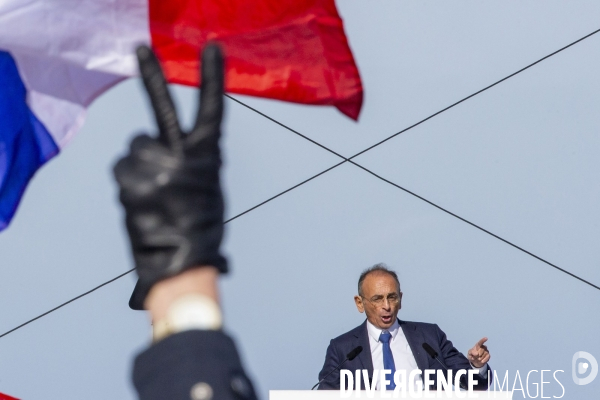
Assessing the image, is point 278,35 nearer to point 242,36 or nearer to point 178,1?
point 242,36

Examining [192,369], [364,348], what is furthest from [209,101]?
[364,348]

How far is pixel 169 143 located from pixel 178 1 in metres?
1.82

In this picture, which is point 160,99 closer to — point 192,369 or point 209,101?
point 209,101

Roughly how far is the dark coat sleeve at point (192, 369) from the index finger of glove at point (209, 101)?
145 millimetres

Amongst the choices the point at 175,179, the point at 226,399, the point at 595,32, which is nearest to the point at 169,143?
the point at 175,179

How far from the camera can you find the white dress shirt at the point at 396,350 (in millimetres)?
2836

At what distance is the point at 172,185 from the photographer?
67 centimetres

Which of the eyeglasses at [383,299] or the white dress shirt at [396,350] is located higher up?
the eyeglasses at [383,299]

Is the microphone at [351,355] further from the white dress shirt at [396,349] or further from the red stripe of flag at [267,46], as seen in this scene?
the red stripe of flag at [267,46]

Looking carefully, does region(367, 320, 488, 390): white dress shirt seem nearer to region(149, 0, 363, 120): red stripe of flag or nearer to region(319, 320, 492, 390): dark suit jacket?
region(319, 320, 492, 390): dark suit jacket

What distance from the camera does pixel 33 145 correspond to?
2365 millimetres

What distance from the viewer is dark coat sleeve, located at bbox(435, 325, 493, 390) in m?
2.78

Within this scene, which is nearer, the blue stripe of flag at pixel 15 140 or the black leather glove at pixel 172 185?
the black leather glove at pixel 172 185

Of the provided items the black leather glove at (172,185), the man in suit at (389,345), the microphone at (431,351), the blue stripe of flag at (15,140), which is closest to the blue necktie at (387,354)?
the man in suit at (389,345)
